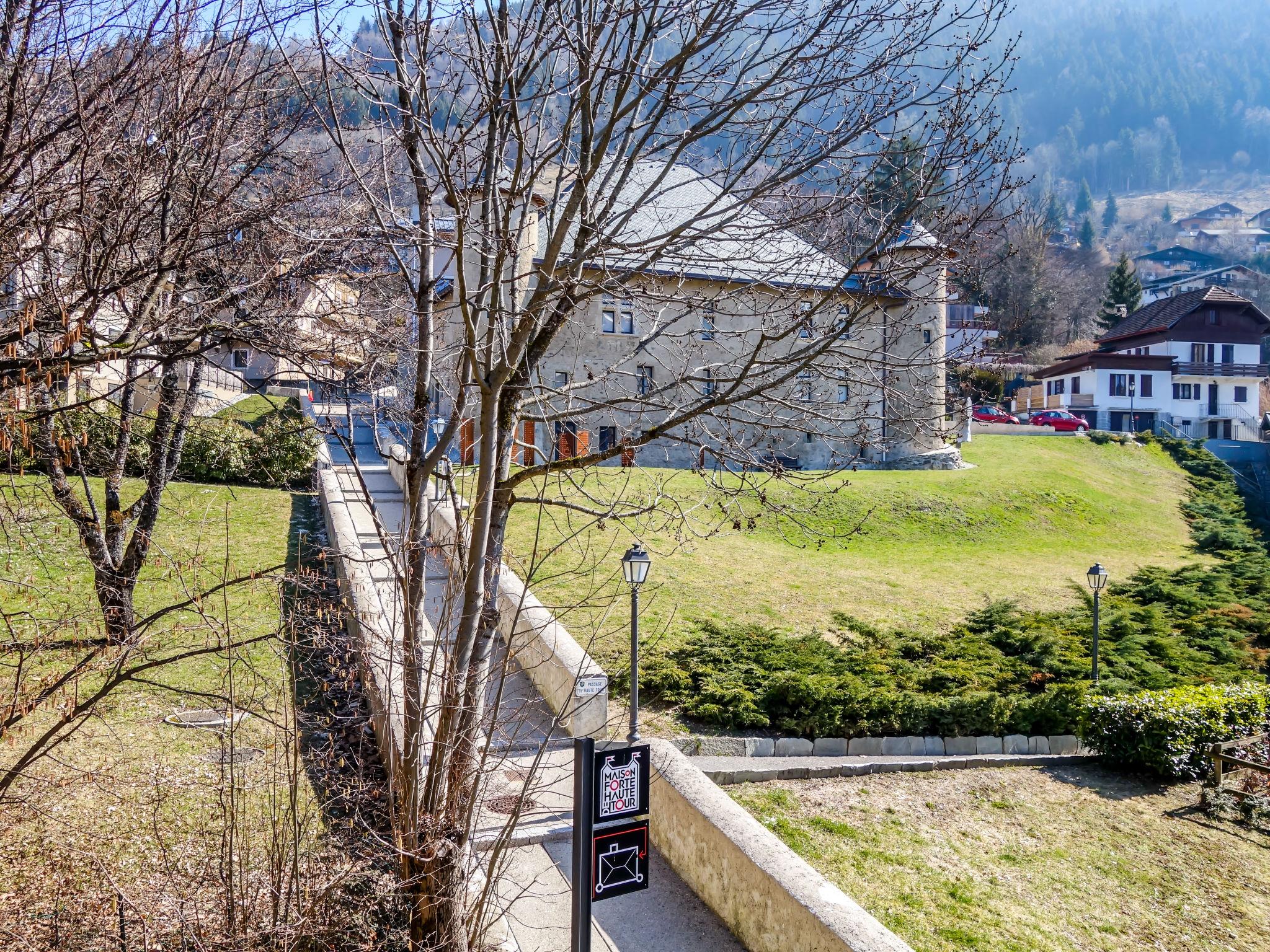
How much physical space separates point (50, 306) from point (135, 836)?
11.7ft

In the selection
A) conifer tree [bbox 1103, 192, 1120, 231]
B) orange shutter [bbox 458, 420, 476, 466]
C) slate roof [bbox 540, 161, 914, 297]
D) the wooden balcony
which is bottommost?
orange shutter [bbox 458, 420, 476, 466]

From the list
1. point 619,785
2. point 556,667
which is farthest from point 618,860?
point 556,667

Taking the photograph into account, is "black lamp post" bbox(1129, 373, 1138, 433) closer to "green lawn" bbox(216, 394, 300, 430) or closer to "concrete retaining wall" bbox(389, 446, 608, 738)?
"green lawn" bbox(216, 394, 300, 430)

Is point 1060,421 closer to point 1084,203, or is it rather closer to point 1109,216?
point 1084,203

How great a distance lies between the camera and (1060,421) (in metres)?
46.6

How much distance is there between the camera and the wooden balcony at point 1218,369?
173ft

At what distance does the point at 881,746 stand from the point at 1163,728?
346cm

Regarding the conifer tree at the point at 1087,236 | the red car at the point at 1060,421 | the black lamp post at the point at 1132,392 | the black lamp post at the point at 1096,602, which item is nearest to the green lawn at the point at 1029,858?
the black lamp post at the point at 1096,602

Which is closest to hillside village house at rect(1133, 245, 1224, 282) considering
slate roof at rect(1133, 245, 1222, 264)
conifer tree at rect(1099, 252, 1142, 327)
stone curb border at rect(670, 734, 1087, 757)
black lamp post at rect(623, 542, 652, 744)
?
slate roof at rect(1133, 245, 1222, 264)

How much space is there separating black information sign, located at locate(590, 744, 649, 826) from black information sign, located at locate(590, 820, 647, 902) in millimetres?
56

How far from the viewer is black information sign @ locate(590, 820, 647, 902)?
3922 mm

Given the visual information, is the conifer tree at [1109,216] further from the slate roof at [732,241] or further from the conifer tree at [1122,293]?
the slate roof at [732,241]

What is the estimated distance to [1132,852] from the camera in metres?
8.84

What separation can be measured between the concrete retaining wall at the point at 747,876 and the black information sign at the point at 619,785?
158cm
